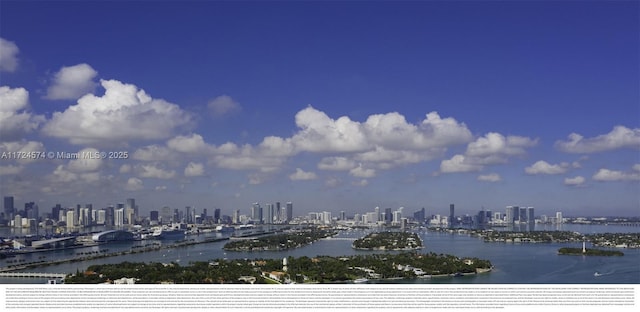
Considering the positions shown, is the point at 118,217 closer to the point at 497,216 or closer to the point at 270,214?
the point at 270,214

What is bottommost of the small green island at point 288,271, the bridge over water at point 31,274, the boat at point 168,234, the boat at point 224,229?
the boat at point 224,229

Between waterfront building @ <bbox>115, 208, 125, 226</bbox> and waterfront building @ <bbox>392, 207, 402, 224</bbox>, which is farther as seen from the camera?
waterfront building @ <bbox>392, 207, 402, 224</bbox>

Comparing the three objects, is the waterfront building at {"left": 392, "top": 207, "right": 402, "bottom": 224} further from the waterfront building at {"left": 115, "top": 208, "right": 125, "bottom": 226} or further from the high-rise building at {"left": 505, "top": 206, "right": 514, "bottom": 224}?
the waterfront building at {"left": 115, "top": 208, "right": 125, "bottom": 226}

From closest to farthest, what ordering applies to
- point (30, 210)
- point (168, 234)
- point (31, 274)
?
point (31, 274), point (168, 234), point (30, 210)

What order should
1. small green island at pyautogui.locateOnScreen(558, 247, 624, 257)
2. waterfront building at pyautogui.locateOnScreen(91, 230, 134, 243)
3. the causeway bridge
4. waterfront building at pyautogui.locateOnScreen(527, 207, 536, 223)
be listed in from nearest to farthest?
the causeway bridge, small green island at pyautogui.locateOnScreen(558, 247, 624, 257), waterfront building at pyautogui.locateOnScreen(91, 230, 134, 243), waterfront building at pyautogui.locateOnScreen(527, 207, 536, 223)

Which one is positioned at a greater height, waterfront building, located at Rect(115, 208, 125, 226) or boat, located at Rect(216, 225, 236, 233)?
waterfront building, located at Rect(115, 208, 125, 226)

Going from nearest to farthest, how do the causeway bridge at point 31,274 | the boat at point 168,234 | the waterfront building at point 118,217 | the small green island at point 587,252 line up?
the causeway bridge at point 31,274 → the small green island at point 587,252 → the boat at point 168,234 → the waterfront building at point 118,217

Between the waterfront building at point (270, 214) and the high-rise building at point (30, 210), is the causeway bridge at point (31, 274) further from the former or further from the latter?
the waterfront building at point (270, 214)

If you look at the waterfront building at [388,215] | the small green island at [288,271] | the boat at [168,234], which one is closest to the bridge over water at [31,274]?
the small green island at [288,271]

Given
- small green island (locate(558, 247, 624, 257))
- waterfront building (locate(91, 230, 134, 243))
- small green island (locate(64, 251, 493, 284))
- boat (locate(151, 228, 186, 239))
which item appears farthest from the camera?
boat (locate(151, 228, 186, 239))

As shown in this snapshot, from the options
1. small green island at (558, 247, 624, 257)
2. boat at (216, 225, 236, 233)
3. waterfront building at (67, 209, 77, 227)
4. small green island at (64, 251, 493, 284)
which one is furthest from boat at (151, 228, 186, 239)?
small green island at (558, 247, 624, 257)

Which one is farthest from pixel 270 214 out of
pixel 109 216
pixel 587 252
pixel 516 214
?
pixel 587 252
